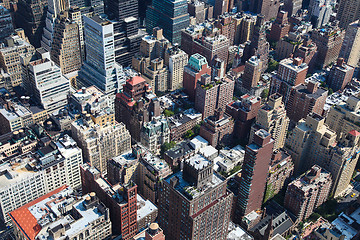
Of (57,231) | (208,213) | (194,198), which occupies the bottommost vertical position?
(57,231)

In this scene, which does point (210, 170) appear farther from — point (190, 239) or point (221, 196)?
point (190, 239)

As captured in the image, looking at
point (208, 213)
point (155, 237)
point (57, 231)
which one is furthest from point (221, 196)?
point (57, 231)

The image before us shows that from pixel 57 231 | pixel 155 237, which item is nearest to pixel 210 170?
pixel 155 237

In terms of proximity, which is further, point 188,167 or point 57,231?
point 57,231

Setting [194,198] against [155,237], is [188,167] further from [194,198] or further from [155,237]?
[155,237]

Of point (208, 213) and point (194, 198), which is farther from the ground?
point (194, 198)

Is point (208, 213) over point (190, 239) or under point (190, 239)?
over
